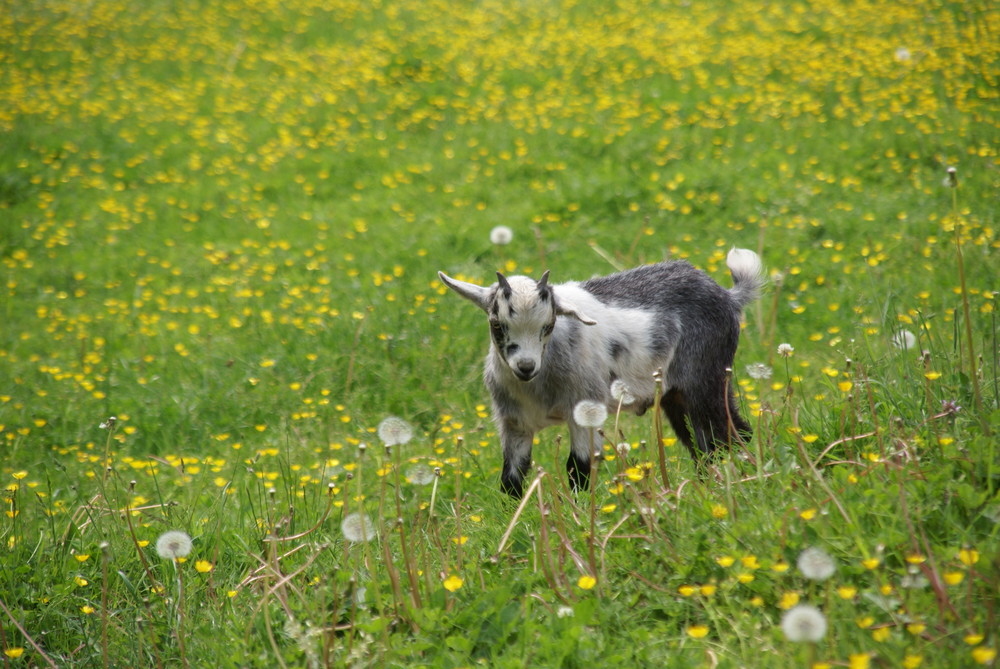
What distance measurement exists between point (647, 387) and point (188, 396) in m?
3.25

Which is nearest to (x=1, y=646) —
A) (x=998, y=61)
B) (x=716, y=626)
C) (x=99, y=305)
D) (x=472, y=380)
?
(x=716, y=626)

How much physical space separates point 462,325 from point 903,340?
3425 mm

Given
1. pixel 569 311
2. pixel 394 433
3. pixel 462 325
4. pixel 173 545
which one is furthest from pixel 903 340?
pixel 462 325

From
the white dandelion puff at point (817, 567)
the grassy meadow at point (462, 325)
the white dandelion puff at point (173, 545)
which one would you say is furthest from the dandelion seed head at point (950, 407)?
the white dandelion puff at point (173, 545)

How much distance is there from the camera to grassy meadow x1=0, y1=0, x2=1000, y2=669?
2830mm

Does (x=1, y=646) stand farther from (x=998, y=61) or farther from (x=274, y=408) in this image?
(x=998, y=61)

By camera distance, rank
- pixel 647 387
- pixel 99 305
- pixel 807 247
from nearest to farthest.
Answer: pixel 647 387 → pixel 807 247 → pixel 99 305

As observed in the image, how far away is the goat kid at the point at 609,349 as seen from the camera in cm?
361

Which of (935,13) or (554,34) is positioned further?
(554,34)

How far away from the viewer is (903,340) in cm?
352

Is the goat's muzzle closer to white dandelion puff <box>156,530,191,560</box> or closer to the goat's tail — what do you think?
white dandelion puff <box>156,530,191,560</box>

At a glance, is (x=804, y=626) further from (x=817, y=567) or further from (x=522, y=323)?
(x=522, y=323)

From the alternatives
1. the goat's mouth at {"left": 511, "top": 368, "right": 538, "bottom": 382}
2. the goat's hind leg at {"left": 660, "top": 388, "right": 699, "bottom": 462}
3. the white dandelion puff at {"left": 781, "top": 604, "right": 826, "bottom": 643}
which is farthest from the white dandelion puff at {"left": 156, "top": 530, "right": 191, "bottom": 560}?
the goat's hind leg at {"left": 660, "top": 388, "right": 699, "bottom": 462}

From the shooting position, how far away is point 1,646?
129 inches
